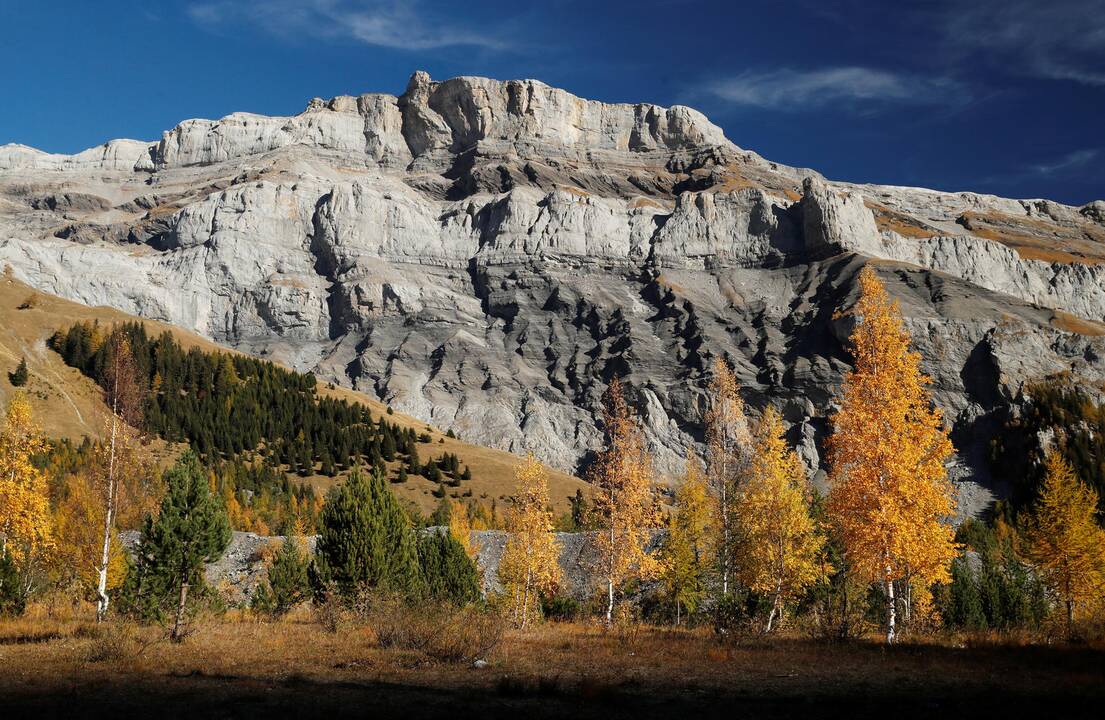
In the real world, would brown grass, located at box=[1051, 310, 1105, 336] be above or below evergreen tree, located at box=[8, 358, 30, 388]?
above

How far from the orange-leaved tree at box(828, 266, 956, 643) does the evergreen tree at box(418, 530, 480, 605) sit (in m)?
24.8

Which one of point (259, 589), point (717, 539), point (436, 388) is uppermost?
point (436, 388)

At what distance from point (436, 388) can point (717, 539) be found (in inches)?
5072

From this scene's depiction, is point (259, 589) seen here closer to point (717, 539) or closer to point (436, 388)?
point (717, 539)

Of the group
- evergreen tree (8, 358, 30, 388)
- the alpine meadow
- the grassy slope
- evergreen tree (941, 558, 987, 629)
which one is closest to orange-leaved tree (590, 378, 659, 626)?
the alpine meadow

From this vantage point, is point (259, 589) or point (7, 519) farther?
point (259, 589)

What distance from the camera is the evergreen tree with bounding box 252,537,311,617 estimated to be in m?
40.5

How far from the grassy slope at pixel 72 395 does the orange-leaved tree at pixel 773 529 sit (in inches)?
2407

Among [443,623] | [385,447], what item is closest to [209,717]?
[443,623]

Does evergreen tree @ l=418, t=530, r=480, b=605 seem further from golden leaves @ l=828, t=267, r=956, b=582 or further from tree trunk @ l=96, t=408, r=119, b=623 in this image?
golden leaves @ l=828, t=267, r=956, b=582

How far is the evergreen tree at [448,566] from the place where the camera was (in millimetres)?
43031

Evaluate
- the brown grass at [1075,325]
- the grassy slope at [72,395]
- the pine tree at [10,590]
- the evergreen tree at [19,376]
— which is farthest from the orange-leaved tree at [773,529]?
the brown grass at [1075,325]

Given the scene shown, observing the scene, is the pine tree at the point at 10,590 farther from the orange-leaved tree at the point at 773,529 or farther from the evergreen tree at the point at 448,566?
the orange-leaved tree at the point at 773,529

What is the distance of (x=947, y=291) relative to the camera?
153875mm
